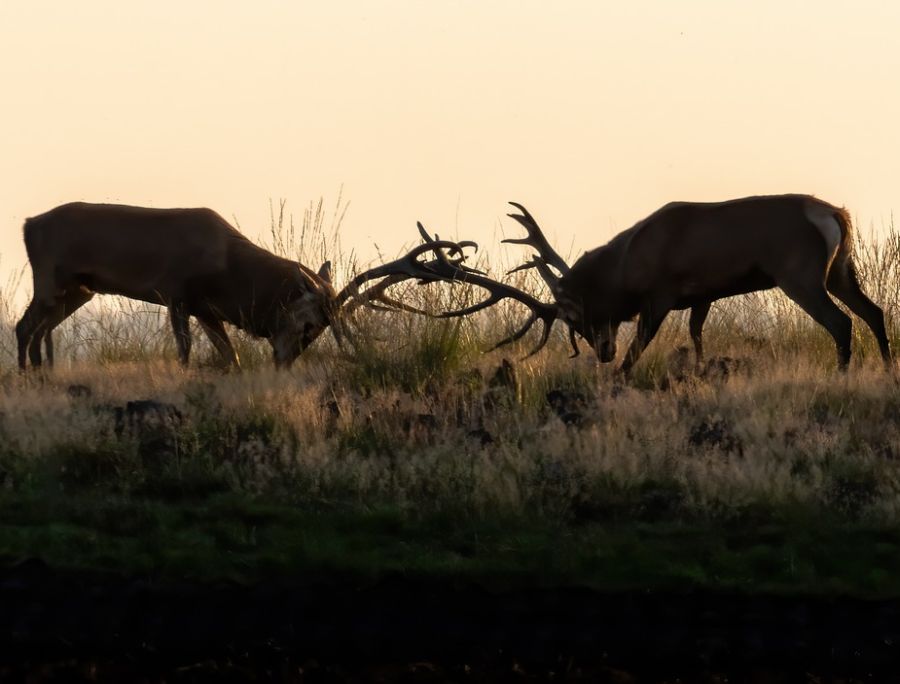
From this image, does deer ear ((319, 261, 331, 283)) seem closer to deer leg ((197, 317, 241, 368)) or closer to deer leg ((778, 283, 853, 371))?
deer leg ((197, 317, 241, 368))

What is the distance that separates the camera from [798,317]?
14172 millimetres

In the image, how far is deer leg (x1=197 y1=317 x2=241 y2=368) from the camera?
Result: 13.2m

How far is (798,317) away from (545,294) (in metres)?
2.22

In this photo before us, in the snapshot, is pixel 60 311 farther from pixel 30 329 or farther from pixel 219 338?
pixel 219 338

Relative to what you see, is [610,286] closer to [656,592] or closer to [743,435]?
[743,435]

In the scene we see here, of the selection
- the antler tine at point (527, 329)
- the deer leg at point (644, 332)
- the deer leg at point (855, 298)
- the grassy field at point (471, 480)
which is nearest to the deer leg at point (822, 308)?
the deer leg at point (855, 298)

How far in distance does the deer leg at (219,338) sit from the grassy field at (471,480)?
1.70m

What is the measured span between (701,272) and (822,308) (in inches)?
36.7

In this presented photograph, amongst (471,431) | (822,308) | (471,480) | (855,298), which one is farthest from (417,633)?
(855,298)

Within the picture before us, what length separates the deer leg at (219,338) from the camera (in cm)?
1318

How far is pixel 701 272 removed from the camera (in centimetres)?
1216

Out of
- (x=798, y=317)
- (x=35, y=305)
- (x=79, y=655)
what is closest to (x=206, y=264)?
(x=35, y=305)

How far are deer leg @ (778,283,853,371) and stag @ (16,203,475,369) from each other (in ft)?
8.66

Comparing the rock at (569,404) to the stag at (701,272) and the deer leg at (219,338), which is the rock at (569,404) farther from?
the deer leg at (219,338)
